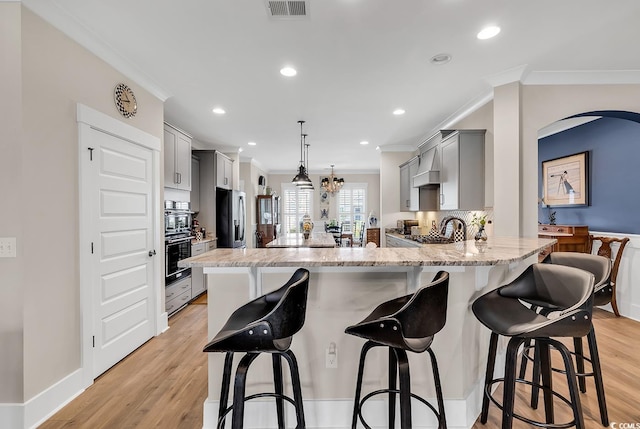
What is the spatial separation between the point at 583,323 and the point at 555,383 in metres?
1.43

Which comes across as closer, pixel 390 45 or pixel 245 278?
pixel 245 278

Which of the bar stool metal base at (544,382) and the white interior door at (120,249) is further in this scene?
the white interior door at (120,249)

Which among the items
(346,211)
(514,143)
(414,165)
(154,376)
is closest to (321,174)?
(346,211)

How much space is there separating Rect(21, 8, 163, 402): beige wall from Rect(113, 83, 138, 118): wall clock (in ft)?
0.89

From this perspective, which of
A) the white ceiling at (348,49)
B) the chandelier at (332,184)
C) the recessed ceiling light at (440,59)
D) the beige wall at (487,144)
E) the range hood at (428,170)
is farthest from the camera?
the chandelier at (332,184)

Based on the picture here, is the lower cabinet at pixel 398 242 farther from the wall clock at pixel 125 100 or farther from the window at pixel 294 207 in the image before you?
the window at pixel 294 207

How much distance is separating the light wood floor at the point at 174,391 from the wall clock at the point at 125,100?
2.23m

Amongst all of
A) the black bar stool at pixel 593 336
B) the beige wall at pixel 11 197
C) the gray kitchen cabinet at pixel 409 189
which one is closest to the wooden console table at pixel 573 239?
the gray kitchen cabinet at pixel 409 189

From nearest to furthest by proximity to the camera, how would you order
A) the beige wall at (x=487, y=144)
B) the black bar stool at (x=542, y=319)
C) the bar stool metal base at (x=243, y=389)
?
the bar stool metal base at (x=243, y=389), the black bar stool at (x=542, y=319), the beige wall at (x=487, y=144)

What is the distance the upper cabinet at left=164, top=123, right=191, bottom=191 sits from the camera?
12.4ft

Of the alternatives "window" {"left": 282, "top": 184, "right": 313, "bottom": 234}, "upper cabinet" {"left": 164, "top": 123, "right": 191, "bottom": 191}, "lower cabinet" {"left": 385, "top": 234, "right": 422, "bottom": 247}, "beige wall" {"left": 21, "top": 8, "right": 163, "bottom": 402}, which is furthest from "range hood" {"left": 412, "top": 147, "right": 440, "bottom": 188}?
"window" {"left": 282, "top": 184, "right": 313, "bottom": 234}

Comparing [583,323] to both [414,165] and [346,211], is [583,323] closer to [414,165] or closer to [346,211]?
[414,165]

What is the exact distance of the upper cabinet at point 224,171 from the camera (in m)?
5.32

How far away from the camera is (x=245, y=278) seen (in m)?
1.82
